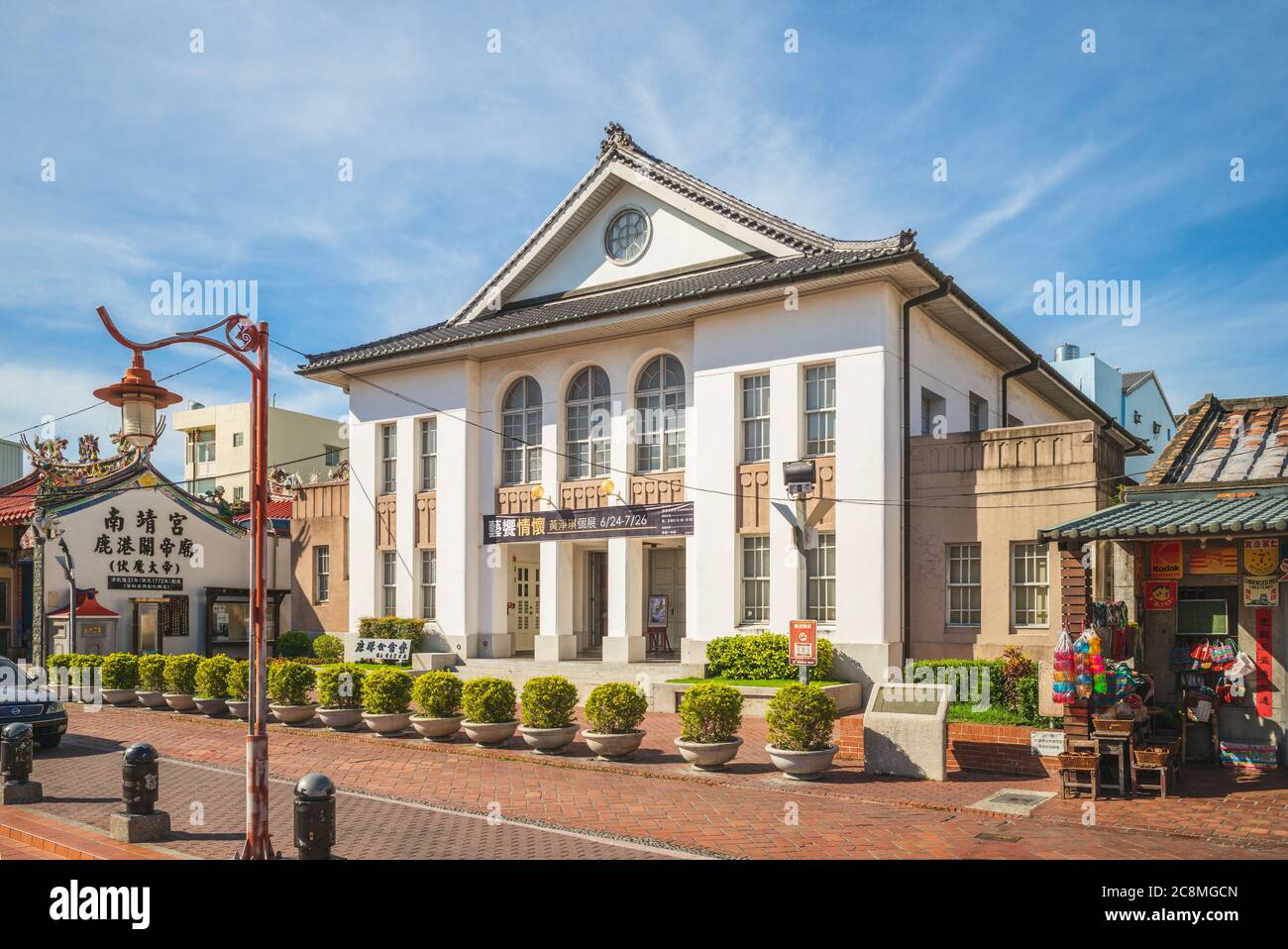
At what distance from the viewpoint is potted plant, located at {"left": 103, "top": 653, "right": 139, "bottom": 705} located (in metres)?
22.1

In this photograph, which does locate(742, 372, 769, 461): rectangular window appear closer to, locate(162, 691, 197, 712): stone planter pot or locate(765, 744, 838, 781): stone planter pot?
locate(765, 744, 838, 781): stone planter pot

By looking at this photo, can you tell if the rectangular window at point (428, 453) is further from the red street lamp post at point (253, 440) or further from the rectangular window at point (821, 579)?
the red street lamp post at point (253, 440)

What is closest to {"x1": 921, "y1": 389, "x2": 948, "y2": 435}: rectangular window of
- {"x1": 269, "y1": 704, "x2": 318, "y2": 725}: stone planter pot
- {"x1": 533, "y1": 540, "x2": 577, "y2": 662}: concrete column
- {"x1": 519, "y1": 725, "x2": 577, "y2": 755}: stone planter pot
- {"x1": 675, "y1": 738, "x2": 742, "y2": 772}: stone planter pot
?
{"x1": 533, "y1": 540, "x2": 577, "y2": 662}: concrete column

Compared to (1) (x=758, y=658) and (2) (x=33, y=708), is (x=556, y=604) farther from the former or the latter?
(2) (x=33, y=708)

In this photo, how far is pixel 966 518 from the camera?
67.7ft

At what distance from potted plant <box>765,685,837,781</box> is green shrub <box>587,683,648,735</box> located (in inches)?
91.3

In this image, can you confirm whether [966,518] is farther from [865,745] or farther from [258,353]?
[258,353]

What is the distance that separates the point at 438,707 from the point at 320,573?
599 inches

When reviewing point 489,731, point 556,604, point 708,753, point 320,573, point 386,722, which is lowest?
point 386,722

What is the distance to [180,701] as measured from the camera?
68.3ft

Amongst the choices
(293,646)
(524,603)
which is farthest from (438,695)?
(293,646)

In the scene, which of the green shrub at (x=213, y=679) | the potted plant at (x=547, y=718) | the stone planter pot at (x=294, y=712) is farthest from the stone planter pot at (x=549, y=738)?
the green shrub at (x=213, y=679)

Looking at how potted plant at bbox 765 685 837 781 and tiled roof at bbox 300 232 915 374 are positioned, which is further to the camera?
tiled roof at bbox 300 232 915 374
